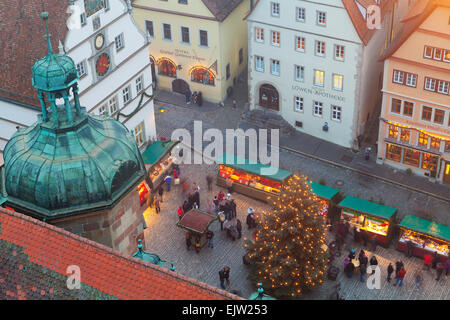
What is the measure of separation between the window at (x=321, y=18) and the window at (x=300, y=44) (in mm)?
2210

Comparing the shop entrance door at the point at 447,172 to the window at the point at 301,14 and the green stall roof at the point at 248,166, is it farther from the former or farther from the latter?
the window at the point at 301,14

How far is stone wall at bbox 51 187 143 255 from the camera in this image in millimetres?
26969

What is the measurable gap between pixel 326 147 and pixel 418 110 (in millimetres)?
8898

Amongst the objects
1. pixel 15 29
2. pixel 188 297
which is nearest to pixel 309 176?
pixel 15 29

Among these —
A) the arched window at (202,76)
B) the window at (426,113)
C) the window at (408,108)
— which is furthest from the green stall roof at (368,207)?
the arched window at (202,76)

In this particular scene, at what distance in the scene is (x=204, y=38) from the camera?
65.1m

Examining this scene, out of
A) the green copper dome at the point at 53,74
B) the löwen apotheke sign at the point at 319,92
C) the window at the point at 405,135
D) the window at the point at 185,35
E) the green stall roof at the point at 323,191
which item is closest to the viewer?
the green copper dome at the point at 53,74

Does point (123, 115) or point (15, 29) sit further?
point (123, 115)

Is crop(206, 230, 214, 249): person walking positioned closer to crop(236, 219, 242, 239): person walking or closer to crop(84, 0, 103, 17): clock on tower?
crop(236, 219, 242, 239): person walking

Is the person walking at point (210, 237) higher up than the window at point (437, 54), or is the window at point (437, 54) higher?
the window at point (437, 54)

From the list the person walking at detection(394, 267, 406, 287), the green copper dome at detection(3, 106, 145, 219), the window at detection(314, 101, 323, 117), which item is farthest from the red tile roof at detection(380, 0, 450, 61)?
the green copper dome at detection(3, 106, 145, 219)

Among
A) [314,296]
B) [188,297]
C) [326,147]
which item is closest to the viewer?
[188,297]

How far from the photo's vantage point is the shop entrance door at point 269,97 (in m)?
63.4

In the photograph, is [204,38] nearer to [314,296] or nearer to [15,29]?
[15,29]
